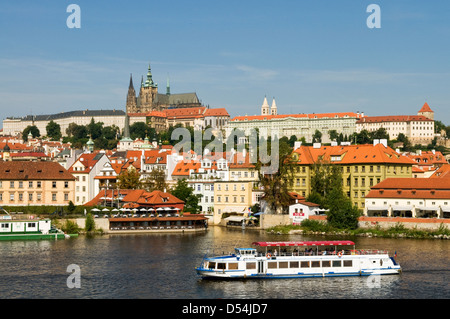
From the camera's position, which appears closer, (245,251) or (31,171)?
(245,251)

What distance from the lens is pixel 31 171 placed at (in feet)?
245

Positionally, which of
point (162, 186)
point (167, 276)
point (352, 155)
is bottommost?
point (167, 276)

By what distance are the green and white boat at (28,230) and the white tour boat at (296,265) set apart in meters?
24.0

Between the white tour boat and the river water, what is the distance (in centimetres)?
72

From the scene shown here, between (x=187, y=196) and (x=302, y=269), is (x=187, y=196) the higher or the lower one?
the higher one

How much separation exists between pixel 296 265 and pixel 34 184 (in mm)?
39888

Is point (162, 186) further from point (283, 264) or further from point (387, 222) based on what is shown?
point (283, 264)

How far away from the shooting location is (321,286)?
130 feet

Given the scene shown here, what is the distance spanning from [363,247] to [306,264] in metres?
11.4

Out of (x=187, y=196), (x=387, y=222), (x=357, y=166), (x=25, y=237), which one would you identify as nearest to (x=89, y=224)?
(x=25, y=237)
